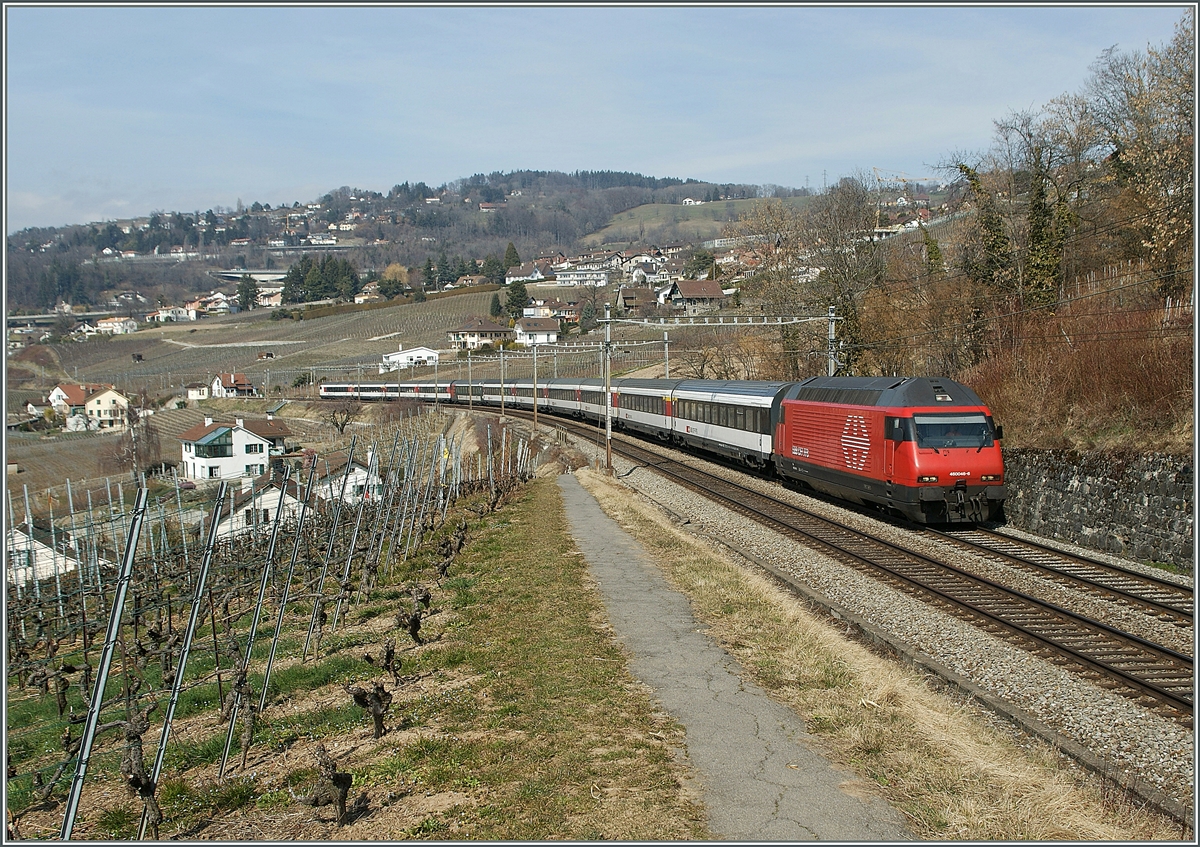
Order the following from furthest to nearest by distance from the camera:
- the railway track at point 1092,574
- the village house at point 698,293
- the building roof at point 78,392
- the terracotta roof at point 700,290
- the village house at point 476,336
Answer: the village house at point 476,336 → the terracotta roof at point 700,290 → the village house at point 698,293 → the building roof at point 78,392 → the railway track at point 1092,574

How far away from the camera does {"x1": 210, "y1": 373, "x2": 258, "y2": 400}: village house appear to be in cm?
9356

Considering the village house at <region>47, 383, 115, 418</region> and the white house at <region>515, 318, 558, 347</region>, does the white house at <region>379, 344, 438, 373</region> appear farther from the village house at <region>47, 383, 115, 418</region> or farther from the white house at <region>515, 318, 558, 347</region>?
the village house at <region>47, 383, 115, 418</region>

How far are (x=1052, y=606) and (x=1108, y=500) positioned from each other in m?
6.70

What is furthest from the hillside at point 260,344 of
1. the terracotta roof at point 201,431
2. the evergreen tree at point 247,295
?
the terracotta roof at point 201,431

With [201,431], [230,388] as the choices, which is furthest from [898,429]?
[230,388]

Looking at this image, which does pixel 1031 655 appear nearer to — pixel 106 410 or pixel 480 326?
pixel 106 410

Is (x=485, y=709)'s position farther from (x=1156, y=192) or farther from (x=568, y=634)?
(x=1156, y=192)

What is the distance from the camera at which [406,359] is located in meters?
118

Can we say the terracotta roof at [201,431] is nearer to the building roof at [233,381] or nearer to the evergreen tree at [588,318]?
the building roof at [233,381]

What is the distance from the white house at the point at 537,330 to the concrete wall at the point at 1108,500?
109m

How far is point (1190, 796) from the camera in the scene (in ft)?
26.2

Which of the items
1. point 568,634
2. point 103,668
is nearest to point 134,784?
point 103,668

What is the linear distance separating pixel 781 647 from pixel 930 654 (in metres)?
2.11

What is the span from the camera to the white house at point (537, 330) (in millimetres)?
132738
